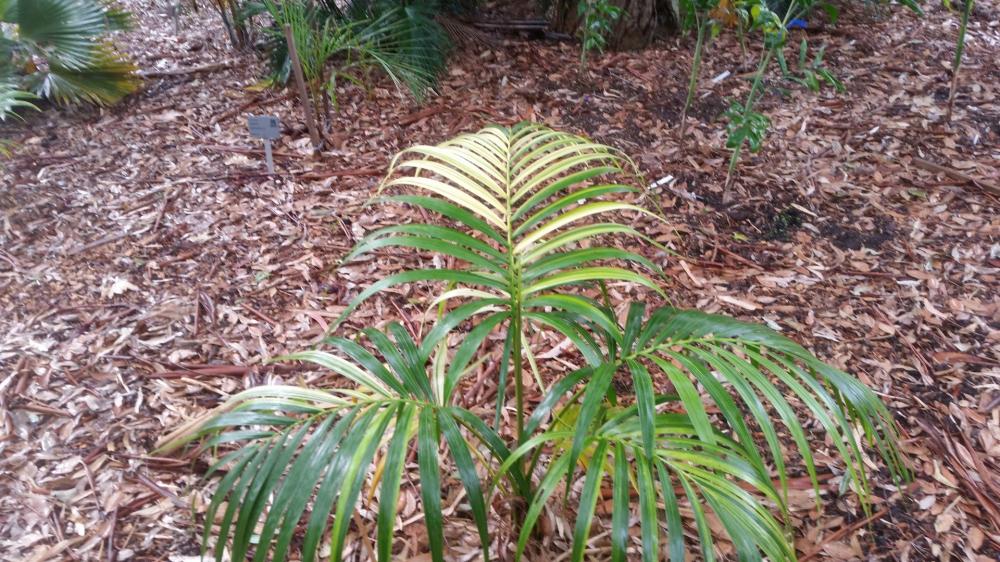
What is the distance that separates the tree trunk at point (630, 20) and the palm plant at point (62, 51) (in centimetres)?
232

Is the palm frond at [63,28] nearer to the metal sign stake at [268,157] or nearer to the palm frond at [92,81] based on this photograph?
the palm frond at [92,81]

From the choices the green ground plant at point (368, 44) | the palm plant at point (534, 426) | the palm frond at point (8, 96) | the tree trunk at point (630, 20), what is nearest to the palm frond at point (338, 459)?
the palm plant at point (534, 426)

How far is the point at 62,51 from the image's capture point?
9.47 ft

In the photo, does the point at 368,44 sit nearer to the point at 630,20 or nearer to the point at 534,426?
the point at 630,20

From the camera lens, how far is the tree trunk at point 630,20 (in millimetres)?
3531

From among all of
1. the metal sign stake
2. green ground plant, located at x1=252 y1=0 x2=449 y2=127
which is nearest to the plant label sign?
the metal sign stake

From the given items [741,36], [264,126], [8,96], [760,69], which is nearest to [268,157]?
[264,126]

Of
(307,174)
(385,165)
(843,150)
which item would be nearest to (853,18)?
(843,150)

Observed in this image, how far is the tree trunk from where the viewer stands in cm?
353

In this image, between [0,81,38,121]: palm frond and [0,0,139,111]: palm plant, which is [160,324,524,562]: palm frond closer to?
[0,81,38,121]: palm frond

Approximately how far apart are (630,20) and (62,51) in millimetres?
2823

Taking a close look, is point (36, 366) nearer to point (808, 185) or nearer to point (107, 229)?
point (107, 229)

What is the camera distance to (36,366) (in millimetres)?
1850

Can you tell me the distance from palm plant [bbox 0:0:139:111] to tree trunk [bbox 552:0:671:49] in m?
2.32
